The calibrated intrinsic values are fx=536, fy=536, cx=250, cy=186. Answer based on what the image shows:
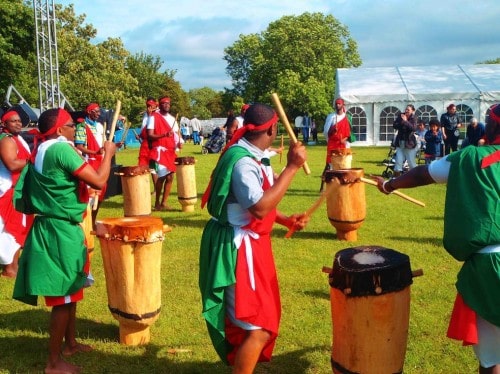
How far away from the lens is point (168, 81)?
2625 inches

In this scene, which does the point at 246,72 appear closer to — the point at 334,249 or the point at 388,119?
the point at 388,119

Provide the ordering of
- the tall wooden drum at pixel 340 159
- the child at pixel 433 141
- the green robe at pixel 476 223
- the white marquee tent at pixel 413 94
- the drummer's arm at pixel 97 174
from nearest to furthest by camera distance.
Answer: the green robe at pixel 476 223 → the drummer's arm at pixel 97 174 → the tall wooden drum at pixel 340 159 → the child at pixel 433 141 → the white marquee tent at pixel 413 94

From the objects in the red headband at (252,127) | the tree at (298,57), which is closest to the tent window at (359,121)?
the tree at (298,57)

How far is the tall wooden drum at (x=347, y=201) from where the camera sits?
7262 millimetres

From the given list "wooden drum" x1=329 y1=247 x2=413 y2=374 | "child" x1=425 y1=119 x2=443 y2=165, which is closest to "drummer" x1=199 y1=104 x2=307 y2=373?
"wooden drum" x1=329 y1=247 x2=413 y2=374

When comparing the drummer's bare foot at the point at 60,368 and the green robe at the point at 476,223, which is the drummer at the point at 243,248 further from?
the drummer's bare foot at the point at 60,368

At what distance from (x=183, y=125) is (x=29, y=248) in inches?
1483

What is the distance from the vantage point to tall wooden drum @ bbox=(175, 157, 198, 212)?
10.1 meters

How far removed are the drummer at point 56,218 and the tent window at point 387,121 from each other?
2476cm

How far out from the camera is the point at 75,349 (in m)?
4.41

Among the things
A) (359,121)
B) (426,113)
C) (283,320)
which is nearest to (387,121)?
(359,121)

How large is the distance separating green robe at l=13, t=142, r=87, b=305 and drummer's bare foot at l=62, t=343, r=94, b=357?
2.05 feet

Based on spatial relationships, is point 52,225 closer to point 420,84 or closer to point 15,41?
point 420,84

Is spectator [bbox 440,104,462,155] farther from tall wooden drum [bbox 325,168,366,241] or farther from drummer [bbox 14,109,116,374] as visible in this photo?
drummer [bbox 14,109,116,374]
